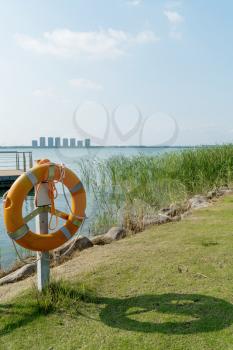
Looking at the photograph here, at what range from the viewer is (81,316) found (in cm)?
249

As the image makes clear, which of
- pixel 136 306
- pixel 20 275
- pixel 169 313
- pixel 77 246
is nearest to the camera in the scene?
pixel 169 313

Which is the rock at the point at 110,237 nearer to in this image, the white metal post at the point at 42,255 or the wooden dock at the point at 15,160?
the white metal post at the point at 42,255

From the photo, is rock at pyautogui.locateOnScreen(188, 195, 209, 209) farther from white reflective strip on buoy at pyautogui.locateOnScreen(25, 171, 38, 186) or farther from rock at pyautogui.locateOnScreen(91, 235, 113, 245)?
white reflective strip on buoy at pyautogui.locateOnScreen(25, 171, 38, 186)

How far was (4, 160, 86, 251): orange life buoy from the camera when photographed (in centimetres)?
258

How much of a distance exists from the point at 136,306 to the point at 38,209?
2.97 feet

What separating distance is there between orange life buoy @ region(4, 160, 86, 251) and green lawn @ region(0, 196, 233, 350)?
308 mm

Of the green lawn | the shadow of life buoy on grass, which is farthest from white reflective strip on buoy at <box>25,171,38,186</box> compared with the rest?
the shadow of life buoy on grass

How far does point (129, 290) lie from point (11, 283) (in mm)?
1177

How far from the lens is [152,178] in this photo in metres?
8.33

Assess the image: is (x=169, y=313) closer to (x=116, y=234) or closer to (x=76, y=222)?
(x=76, y=222)

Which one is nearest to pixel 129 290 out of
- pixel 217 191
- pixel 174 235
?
pixel 174 235

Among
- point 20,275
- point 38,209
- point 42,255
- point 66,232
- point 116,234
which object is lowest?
point 20,275

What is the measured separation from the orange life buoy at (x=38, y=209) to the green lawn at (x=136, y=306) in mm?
308

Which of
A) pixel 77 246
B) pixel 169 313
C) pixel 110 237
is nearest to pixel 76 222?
pixel 169 313
